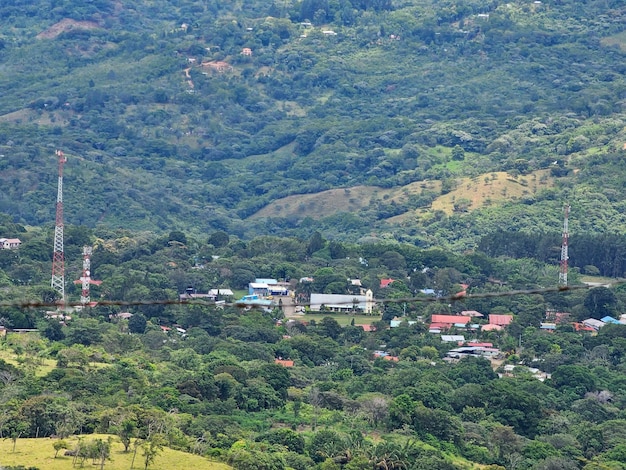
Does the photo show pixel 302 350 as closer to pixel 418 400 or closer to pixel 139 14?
pixel 418 400

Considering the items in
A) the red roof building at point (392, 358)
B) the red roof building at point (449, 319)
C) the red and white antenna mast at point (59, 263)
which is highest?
the red and white antenna mast at point (59, 263)

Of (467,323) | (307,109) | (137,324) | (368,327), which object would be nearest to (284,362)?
(137,324)

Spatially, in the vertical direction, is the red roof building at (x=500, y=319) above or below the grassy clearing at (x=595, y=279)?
below

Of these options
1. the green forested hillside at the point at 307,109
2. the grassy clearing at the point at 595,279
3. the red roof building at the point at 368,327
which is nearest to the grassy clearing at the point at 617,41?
the green forested hillside at the point at 307,109

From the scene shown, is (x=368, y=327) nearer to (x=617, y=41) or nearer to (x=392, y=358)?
(x=392, y=358)

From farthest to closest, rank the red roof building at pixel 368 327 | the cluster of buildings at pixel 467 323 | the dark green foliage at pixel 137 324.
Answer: the cluster of buildings at pixel 467 323 → the red roof building at pixel 368 327 → the dark green foliage at pixel 137 324

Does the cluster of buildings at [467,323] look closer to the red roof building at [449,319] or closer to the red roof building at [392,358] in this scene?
the red roof building at [449,319]

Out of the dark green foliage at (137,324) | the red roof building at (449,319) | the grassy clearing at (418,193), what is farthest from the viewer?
the grassy clearing at (418,193)
